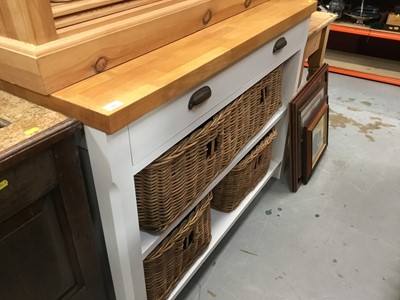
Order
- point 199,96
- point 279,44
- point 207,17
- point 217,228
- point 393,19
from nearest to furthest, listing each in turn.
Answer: point 199,96
point 207,17
point 279,44
point 217,228
point 393,19

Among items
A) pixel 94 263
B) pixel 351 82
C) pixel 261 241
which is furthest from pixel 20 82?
pixel 351 82

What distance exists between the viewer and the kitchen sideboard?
2.35 feet

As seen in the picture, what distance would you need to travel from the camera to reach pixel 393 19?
252cm

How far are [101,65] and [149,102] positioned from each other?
155 millimetres

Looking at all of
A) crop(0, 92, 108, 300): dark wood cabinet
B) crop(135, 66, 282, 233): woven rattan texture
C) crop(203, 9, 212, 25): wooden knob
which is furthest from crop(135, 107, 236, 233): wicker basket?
crop(203, 9, 212, 25): wooden knob

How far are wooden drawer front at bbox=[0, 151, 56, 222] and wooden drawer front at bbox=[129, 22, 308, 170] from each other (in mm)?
168

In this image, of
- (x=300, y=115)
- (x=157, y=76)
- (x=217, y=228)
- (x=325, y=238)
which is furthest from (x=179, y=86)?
A: (x=325, y=238)

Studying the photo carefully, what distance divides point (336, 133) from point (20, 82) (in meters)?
1.79

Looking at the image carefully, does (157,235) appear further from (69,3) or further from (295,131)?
(295,131)

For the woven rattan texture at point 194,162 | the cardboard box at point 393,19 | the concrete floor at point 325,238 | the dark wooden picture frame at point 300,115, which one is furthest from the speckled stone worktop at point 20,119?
the cardboard box at point 393,19

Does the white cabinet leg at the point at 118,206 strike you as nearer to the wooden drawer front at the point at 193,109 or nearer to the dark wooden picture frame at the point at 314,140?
the wooden drawer front at the point at 193,109

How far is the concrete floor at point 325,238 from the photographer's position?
1315mm

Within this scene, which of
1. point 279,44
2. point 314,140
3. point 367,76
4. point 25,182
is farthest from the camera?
point 367,76

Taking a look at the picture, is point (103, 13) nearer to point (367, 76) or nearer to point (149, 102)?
point (149, 102)
